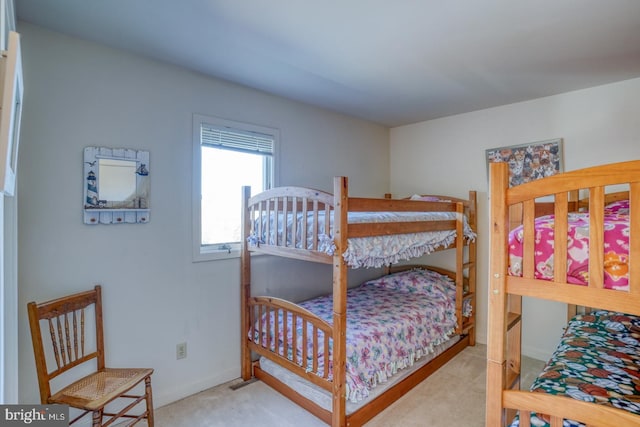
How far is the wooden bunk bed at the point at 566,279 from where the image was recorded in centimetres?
104

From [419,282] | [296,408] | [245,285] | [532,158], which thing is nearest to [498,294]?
[296,408]

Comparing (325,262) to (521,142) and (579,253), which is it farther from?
(521,142)

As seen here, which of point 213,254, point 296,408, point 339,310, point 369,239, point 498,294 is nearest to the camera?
point 498,294

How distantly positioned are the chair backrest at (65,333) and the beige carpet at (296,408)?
68cm

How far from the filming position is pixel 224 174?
9.16 feet

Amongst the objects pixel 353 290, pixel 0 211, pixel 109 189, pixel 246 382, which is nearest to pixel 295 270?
pixel 353 290

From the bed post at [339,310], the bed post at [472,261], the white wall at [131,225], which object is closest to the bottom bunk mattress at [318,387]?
the bed post at [339,310]

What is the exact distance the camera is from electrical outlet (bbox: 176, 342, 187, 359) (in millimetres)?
2414

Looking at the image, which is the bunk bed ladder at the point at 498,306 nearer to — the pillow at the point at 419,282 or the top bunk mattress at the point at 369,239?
→ the top bunk mattress at the point at 369,239

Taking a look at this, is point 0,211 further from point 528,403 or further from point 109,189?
point 528,403

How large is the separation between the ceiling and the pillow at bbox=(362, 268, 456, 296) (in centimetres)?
189

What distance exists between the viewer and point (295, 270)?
10.4 feet

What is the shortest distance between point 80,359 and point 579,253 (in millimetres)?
2583

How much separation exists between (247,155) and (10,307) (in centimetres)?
187
